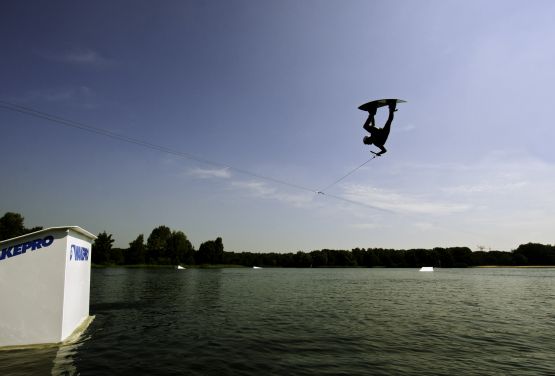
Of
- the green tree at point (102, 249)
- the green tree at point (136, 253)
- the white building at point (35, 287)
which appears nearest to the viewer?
the white building at point (35, 287)

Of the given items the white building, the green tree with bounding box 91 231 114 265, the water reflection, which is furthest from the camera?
the green tree with bounding box 91 231 114 265

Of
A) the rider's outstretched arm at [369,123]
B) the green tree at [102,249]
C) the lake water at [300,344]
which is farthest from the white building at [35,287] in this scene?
the green tree at [102,249]

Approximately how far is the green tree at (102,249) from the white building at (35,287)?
572ft

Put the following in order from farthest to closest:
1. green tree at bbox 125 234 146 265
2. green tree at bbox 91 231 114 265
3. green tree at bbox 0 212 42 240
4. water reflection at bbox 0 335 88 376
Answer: green tree at bbox 125 234 146 265, green tree at bbox 91 231 114 265, green tree at bbox 0 212 42 240, water reflection at bbox 0 335 88 376

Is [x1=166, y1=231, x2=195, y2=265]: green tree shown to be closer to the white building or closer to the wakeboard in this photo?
the white building

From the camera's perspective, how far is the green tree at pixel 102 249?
555ft

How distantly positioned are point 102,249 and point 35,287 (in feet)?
576

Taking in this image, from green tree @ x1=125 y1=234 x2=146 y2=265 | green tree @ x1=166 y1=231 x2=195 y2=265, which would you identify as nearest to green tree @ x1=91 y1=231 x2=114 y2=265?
green tree @ x1=125 y1=234 x2=146 y2=265

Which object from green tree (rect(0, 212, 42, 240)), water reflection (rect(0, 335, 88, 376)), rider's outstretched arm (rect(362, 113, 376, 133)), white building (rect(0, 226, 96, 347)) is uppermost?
green tree (rect(0, 212, 42, 240))

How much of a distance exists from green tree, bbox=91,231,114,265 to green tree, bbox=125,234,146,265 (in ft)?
38.2

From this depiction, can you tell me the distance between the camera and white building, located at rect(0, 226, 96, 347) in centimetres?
1372

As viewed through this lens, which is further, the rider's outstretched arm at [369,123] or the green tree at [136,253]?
the green tree at [136,253]

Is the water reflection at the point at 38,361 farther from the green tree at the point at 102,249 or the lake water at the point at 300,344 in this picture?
the green tree at the point at 102,249

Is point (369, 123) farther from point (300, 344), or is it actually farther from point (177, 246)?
point (177, 246)
